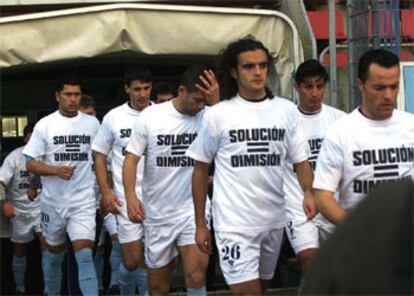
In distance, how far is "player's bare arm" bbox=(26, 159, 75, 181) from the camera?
900 centimetres

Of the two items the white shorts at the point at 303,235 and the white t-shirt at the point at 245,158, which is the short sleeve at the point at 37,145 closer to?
the white shorts at the point at 303,235

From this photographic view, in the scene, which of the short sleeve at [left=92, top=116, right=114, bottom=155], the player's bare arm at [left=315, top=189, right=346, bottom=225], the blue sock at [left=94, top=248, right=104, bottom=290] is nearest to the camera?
the player's bare arm at [left=315, top=189, right=346, bottom=225]

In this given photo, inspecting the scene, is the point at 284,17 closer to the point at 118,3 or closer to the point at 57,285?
the point at 118,3

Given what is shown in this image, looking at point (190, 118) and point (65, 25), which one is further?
point (65, 25)

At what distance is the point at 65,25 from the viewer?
8945 mm

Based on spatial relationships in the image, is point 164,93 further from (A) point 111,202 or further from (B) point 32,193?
(B) point 32,193

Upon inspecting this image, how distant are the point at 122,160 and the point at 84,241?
0.81 metres

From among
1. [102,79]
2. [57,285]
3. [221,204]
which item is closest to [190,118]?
[221,204]

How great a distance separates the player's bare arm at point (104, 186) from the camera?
8.52 metres

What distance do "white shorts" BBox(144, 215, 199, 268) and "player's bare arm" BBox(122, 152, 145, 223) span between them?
0.26 metres

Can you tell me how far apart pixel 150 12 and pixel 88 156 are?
57.5 inches

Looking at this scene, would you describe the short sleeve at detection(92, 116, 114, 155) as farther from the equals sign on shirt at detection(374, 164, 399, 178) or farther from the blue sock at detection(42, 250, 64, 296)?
the equals sign on shirt at detection(374, 164, 399, 178)

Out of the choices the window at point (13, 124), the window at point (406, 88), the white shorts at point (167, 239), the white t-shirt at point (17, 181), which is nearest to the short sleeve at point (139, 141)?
the white shorts at point (167, 239)

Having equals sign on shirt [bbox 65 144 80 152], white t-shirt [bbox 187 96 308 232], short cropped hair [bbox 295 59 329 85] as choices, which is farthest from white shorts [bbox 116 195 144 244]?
white t-shirt [bbox 187 96 308 232]
